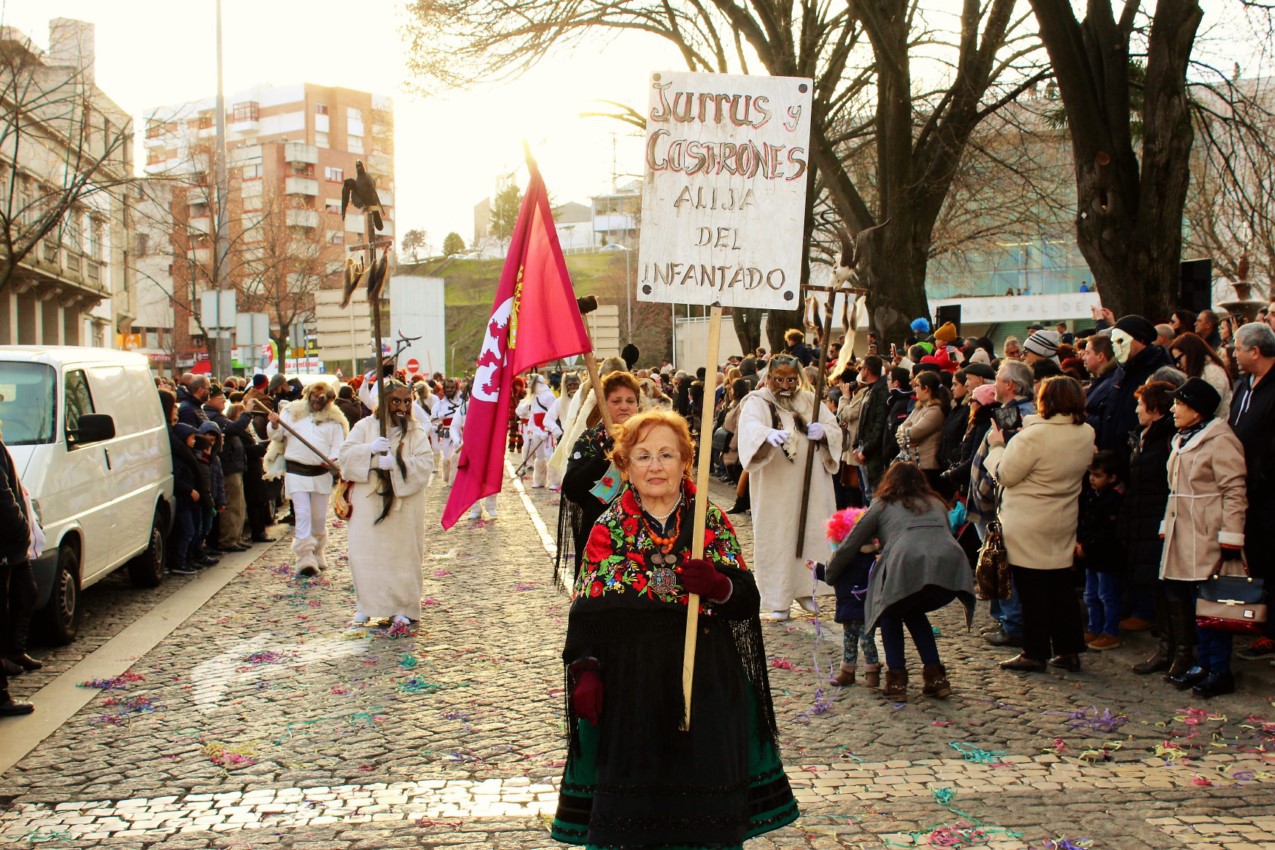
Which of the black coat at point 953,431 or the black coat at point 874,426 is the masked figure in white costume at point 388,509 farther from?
the black coat at point 874,426

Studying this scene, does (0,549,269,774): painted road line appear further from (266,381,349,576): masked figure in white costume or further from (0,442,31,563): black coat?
(0,442,31,563): black coat

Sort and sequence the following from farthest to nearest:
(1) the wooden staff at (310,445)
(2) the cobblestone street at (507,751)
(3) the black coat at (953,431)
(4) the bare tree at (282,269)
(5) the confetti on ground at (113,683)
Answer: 1. (4) the bare tree at (282,269)
2. (1) the wooden staff at (310,445)
3. (3) the black coat at (953,431)
4. (5) the confetti on ground at (113,683)
5. (2) the cobblestone street at (507,751)

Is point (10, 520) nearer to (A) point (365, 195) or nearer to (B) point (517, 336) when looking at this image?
(B) point (517, 336)

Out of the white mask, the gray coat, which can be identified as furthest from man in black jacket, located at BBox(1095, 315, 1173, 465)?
the gray coat

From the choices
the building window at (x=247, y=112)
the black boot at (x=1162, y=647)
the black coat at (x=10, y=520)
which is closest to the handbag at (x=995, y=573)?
the black boot at (x=1162, y=647)

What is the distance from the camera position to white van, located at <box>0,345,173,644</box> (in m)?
9.15

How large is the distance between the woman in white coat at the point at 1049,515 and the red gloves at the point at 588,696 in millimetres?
4668

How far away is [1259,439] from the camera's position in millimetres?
7371

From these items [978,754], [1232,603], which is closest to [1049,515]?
[1232,603]

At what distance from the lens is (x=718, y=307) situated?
15.7 ft

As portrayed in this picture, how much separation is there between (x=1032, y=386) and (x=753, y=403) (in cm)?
208

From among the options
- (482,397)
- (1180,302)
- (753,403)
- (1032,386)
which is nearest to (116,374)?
(753,403)

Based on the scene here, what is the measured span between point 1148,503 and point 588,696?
16.9ft

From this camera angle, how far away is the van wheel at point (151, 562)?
11938mm
